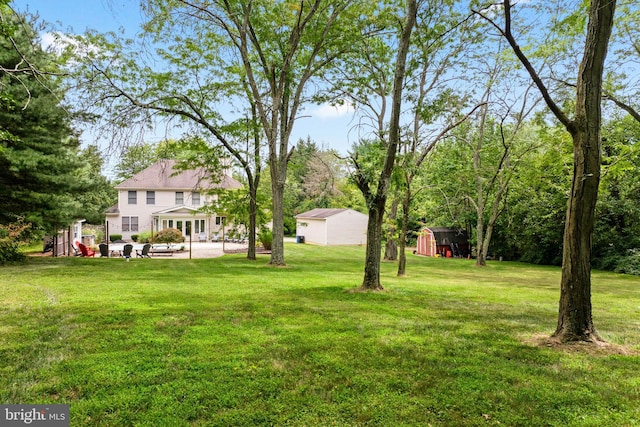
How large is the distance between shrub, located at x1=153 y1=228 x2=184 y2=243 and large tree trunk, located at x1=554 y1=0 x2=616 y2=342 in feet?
94.6

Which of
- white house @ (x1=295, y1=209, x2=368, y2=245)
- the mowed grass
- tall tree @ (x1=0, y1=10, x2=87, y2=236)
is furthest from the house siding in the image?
the mowed grass

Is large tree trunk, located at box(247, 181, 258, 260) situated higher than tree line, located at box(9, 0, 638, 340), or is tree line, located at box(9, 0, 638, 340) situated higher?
tree line, located at box(9, 0, 638, 340)

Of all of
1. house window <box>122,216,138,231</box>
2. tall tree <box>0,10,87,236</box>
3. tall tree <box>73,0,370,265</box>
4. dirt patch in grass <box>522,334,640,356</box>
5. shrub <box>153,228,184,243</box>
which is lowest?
dirt patch in grass <box>522,334,640,356</box>

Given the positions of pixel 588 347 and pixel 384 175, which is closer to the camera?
pixel 588 347

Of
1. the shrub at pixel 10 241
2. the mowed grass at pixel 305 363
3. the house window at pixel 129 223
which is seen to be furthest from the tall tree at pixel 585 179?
the house window at pixel 129 223

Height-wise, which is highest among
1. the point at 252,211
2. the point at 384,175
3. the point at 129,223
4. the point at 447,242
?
the point at 384,175

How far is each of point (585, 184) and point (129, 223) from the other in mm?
35267

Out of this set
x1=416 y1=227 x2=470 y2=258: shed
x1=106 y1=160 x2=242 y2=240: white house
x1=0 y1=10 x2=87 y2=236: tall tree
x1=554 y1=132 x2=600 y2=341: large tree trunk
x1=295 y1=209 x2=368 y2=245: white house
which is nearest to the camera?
x1=554 y1=132 x2=600 y2=341: large tree trunk

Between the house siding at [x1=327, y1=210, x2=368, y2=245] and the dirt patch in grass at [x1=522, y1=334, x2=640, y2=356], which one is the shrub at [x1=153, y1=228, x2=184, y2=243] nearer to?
the house siding at [x1=327, y1=210, x2=368, y2=245]

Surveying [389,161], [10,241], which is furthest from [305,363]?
[10,241]

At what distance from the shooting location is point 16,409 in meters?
2.91

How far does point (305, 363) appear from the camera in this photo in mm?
3975

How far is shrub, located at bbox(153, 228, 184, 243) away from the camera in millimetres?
29578

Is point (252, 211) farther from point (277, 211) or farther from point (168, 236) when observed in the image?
point (168, 236)
